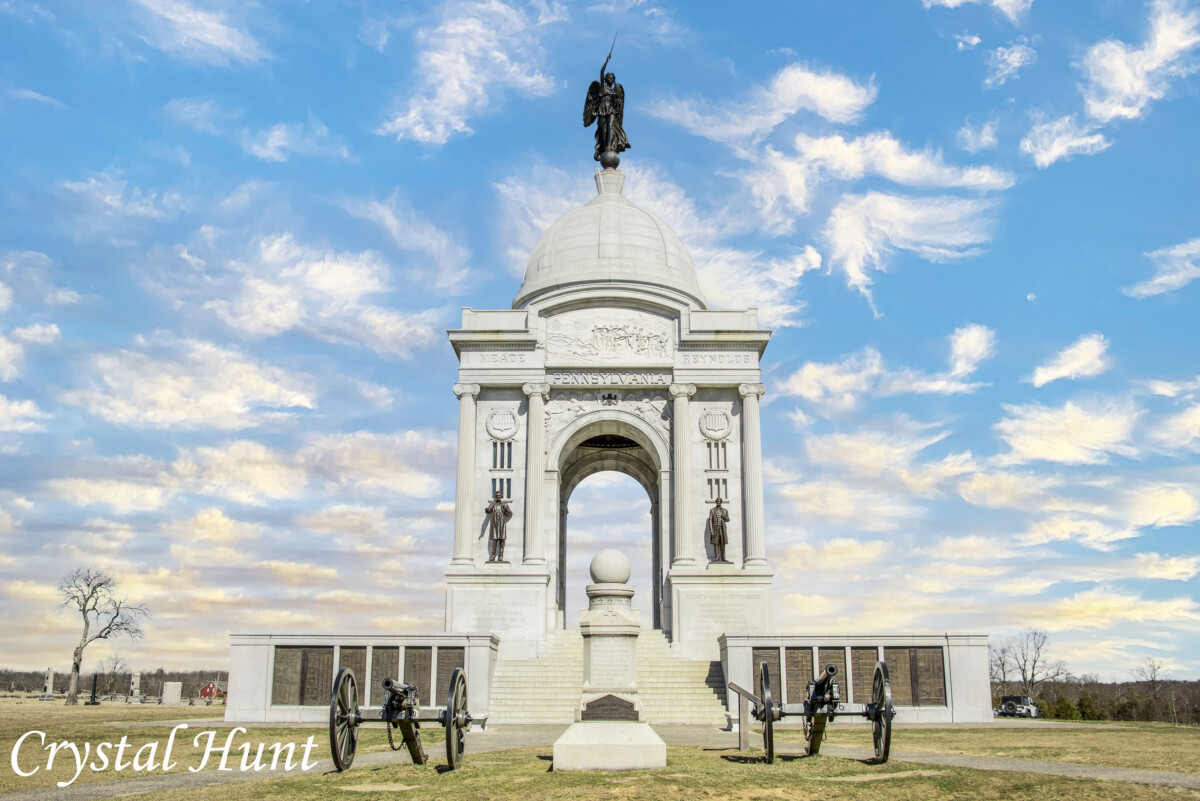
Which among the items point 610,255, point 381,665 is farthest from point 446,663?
point 610,255

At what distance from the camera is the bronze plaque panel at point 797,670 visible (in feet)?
95.8

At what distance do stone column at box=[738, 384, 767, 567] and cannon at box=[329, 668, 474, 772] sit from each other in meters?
22.8

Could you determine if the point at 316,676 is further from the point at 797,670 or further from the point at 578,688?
the point at 797,670

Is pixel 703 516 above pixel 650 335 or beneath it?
beneath

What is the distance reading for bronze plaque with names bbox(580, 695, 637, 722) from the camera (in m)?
17.1

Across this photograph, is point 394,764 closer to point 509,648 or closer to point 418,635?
point 418,635

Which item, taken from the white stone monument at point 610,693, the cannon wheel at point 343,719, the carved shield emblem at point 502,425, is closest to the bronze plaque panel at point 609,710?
the white stone monument at point 610,693

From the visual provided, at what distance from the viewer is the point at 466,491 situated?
39.1m

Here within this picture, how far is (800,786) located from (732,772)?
1678 millimetres

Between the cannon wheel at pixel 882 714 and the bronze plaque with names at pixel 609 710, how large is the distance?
4144 mm

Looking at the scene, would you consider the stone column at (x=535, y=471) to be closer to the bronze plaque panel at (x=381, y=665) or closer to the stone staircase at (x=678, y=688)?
the stone staircase at (x=678, y=688)

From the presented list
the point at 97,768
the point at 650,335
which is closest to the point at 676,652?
the point at 650,335

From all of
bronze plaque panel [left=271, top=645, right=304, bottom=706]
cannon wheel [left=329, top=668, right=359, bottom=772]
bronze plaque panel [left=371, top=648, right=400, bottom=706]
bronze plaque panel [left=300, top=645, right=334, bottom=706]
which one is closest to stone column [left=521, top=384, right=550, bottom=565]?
bronze plaque panel [left=371, top=648, right=400, bottom=706]

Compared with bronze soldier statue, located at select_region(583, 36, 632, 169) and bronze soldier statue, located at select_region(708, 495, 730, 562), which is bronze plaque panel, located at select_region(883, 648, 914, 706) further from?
bronze soldier statue, located at select_region(583, 36, 632, 169)
